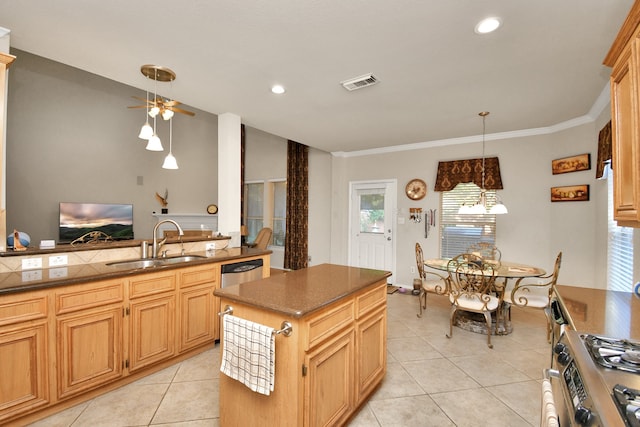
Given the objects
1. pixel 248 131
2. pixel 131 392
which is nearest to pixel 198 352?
pixel 131 392

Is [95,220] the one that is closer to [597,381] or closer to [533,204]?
[597,381]

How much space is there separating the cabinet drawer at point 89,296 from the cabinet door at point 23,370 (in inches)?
5.7

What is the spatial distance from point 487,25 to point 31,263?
3.64 metres

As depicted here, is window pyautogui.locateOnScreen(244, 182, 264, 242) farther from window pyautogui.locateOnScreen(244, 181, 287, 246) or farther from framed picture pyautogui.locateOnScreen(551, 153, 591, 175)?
framed picture pyautogui.locateOnScreen(551, 153, 591, 175)

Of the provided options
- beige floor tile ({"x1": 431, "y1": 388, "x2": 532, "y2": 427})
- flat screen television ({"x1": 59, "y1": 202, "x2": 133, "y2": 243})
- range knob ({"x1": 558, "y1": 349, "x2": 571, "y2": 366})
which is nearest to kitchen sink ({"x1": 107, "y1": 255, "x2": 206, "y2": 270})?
beige floor tile ({"x1": 431, "y1": 388, "x2": 532, "y2": 427})

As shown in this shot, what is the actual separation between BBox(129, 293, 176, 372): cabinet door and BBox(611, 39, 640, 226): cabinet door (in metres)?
3.05

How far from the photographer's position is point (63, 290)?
1868 mm

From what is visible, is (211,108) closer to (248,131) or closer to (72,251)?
(72,251)

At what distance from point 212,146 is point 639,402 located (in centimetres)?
792

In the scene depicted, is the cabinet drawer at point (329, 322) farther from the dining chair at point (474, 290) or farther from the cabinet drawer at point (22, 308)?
the dining chair at point (474, 290)

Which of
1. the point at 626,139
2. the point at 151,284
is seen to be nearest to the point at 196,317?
the point at 151,284

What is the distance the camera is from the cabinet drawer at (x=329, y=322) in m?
1.43

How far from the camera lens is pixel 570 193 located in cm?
384

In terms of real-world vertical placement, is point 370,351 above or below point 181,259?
below
